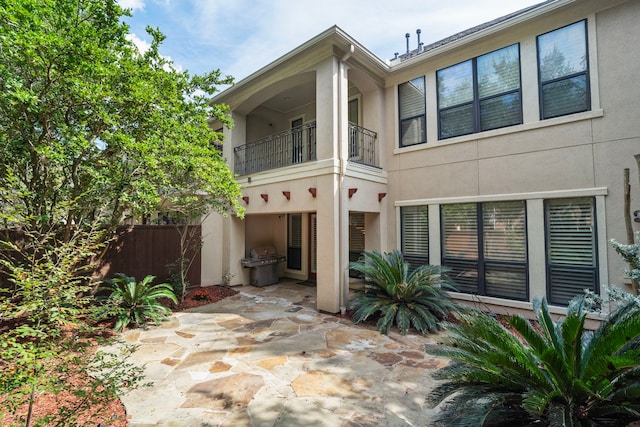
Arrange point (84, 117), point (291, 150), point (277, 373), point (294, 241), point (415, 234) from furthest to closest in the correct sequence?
1. point (294, 241)
2. point (291, 150)
3. point (415, 234)
4. point (84, 117)
5. point (277, 373)

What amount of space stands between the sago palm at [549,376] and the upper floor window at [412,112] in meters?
5.76

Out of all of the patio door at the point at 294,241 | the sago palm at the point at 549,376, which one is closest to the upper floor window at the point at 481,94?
the sago palm at the point at 549,376

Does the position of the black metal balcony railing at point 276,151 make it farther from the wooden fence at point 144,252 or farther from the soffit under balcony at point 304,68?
the wooden fence at point 144,252

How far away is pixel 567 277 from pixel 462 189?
265 cm

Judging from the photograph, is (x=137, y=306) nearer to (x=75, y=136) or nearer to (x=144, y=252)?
(x=144, y=252)

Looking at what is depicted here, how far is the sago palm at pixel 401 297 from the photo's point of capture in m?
5.90

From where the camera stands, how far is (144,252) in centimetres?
820

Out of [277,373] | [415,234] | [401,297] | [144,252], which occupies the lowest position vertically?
[277,373]

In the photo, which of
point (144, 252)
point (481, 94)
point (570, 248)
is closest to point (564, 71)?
point (481, 94)

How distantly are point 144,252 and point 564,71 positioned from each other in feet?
35.8

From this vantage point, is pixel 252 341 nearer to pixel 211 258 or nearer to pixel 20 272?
pixel 20 272

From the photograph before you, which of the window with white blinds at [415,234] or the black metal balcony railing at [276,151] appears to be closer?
the window with white blinds at [415,234]

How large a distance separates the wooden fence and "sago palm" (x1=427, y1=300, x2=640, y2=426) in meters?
8.04

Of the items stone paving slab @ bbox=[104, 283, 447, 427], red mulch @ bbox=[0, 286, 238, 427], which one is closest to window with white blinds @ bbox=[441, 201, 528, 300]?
stone paving slab @ bbox=[104, 283, 447, 427]
